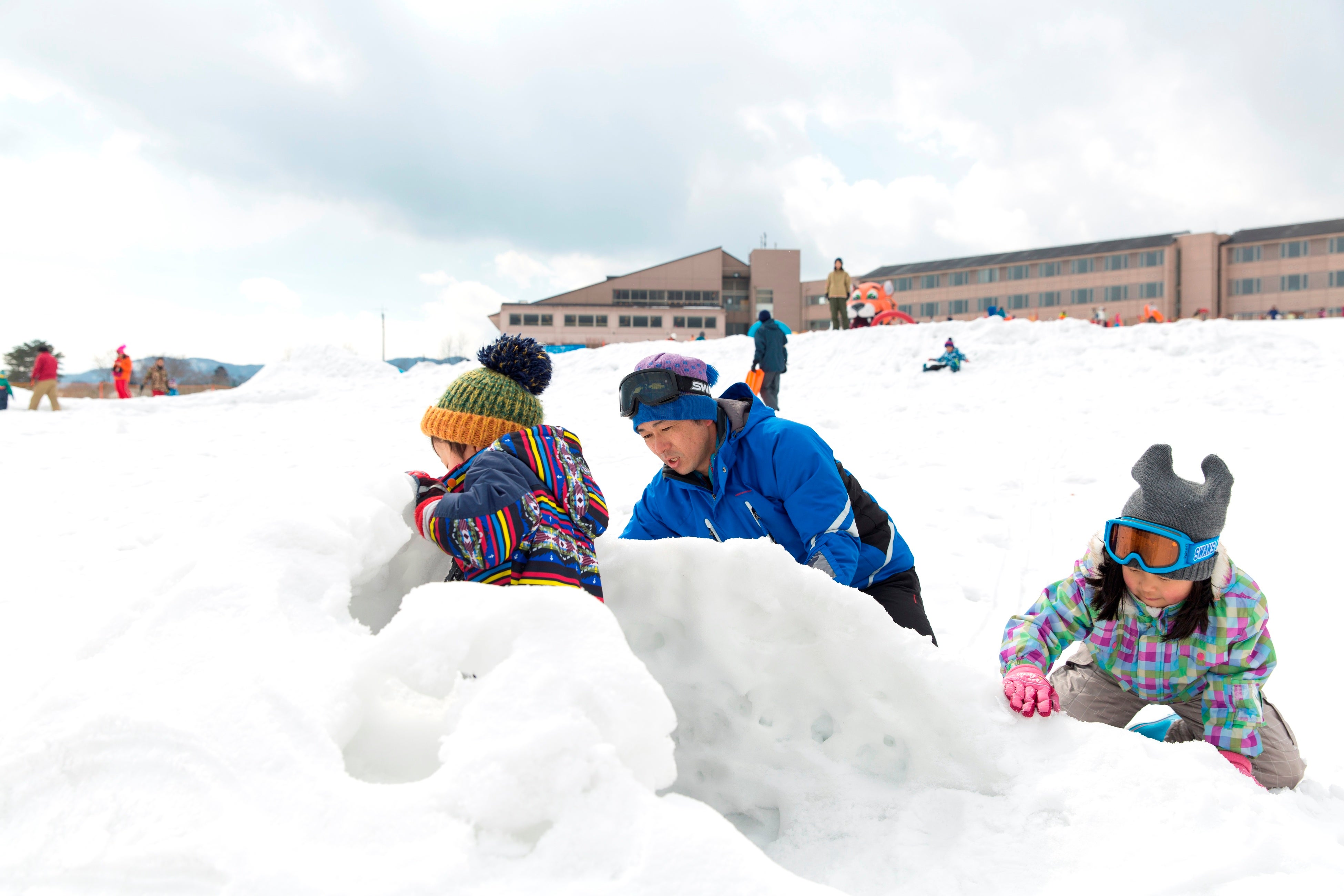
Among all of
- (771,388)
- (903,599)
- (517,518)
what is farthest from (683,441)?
(771,388)

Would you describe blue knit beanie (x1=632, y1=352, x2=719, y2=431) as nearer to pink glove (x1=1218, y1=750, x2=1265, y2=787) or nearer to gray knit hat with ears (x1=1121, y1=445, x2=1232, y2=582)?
gray knit hat with ears (x1=1121, y1=445, x2=1232, y2=582)

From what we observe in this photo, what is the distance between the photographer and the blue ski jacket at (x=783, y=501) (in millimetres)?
2568

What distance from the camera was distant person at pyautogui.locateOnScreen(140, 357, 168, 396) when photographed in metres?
18.5

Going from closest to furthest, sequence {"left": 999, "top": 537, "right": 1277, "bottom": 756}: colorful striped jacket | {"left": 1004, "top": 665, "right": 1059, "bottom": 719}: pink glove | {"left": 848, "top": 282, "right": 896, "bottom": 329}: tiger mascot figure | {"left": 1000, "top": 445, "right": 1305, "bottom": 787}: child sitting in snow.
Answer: {"left": 1004, "top": 665, "right": 1059, "bottom": 719}: pink glove
{"left": 1000, "top": 445, "right": 1305, "bottom": 787}: child sitting in snow
{"left": 999, "top": 537, "right": 1277, "bottom": 756}: colorful striped jacket
{"left": 848, "top": 282, "right": 896, "bottom": 329}: tiger mascot figure

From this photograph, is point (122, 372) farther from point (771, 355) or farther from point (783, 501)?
point (783, 501)

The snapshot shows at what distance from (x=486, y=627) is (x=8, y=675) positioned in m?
3.06

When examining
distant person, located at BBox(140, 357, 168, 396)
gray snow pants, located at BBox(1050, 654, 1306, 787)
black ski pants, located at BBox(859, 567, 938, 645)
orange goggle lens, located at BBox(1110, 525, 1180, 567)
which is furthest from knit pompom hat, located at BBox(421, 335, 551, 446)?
distant person, located at BBox(140, 357, 168, 396)

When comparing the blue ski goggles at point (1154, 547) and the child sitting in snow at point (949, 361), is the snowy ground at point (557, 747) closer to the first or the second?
the blue ski goggles at point (1154, 547)

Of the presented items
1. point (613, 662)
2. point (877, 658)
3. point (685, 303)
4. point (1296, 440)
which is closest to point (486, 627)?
point (613, 662)

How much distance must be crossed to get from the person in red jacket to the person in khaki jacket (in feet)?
54.7

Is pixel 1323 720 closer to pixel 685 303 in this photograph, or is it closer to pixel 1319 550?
pixel 1319 550

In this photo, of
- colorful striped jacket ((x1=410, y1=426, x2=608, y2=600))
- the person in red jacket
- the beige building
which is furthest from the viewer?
the beige building

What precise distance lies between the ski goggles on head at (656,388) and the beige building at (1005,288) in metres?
36.2

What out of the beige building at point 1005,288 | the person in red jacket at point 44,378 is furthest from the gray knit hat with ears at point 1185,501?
the beige building at point 1005,288
